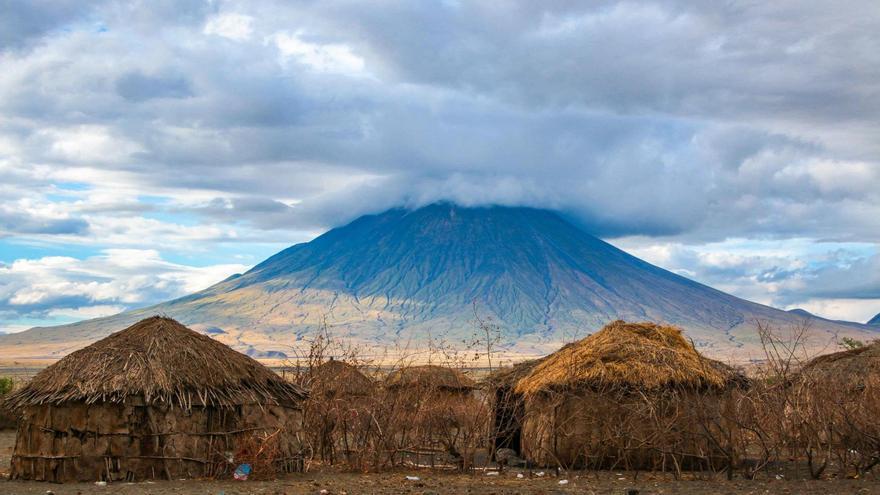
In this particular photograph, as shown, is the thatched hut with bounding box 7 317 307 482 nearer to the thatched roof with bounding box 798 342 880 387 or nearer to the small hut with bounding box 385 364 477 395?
the small hut with bounding box 385 364 477 395

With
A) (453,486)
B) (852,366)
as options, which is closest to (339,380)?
(453,486)

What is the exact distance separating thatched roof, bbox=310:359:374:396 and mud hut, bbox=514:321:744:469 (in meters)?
3.70

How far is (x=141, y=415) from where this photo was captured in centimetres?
1911

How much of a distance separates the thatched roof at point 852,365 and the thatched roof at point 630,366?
9.75 ft

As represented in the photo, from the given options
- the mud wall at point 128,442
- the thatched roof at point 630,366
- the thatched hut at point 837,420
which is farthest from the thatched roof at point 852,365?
the mud wall at point 128,442

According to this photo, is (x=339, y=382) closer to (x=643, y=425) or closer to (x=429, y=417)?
(x=429, y=417)

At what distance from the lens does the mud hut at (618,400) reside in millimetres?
21359

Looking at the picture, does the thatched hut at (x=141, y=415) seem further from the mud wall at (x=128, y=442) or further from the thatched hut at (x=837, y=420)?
the thatched hut at (x=837, y=420)

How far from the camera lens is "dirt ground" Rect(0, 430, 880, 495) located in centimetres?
1769

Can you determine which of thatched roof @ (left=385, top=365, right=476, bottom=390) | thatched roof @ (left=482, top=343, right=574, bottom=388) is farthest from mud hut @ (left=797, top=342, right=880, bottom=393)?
thatched roof @ (left=385, top=365, right=476, bottom=390)

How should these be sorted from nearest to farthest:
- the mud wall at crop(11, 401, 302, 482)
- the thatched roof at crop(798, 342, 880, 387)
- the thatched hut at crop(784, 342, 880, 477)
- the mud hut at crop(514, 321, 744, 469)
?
1. the thatched hut at crop(784, 342, 880, 477)
2. the mud wall at crop(11, 401, 302, 482)
3. the mud hut at crop(514, 321, 744, 469)
4. the thatched roof at crop(798, 342, 880, 387)

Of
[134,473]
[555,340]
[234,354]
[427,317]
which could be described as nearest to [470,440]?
[234,354]

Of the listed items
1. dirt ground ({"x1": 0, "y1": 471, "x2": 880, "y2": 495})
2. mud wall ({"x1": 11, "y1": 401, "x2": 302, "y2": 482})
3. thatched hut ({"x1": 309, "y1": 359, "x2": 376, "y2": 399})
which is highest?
thatched hut ({"x1": 309, "y1": 359, "x2": 376, "y2": 399})

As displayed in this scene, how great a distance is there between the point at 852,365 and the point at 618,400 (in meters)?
8.66
